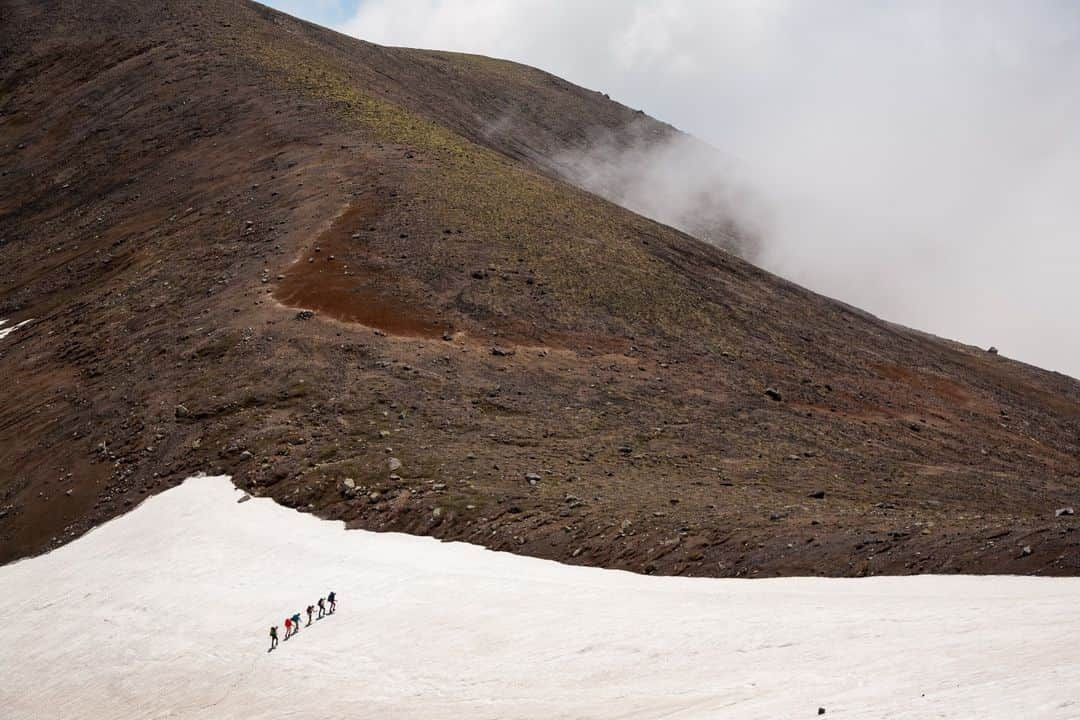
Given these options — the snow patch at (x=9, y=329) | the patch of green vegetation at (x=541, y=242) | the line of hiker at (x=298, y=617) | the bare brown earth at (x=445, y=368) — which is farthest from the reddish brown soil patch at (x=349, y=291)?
the line of hiker at (x=298, y=617)

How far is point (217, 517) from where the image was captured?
31.2 meters

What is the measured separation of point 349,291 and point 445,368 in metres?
6.39

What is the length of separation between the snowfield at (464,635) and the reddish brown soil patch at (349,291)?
11.2 metres

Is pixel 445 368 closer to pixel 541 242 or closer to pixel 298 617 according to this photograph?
pixel 541 242

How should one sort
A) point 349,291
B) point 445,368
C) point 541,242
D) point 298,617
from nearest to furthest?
point 298,617, point 445,368, point 349,291, point 541,242

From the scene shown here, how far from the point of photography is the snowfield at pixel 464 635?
60.3ft

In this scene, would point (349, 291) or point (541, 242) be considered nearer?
point (349, 291)

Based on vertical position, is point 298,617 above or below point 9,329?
below

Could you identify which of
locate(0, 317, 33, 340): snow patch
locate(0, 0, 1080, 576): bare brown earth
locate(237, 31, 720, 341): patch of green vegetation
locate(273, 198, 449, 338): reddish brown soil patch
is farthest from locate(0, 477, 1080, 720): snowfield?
locate(0, 317, 33, 340): snow patch

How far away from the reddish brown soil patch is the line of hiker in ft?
55.3

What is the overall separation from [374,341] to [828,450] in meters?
15.4

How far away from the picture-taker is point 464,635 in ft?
77.3

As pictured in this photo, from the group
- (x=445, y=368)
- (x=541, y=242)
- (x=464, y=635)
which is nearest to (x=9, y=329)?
(x=445, y=368)

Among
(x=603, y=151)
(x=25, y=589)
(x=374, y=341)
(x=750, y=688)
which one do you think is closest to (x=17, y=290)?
(x=374, y=341)
